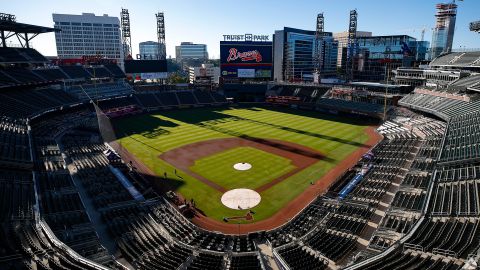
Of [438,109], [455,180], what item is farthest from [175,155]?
[438,109]

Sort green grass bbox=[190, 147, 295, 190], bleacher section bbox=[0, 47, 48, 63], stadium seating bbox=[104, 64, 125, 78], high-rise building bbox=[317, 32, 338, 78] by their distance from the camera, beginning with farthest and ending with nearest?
high-rise building bbox=[317, 32, 338, 78], stadium seating bbox=[104, 64, 125, 78], bleacher section bbox=[0, 47, 48, 63], green grass bbox=[190, 147, 295, 190]

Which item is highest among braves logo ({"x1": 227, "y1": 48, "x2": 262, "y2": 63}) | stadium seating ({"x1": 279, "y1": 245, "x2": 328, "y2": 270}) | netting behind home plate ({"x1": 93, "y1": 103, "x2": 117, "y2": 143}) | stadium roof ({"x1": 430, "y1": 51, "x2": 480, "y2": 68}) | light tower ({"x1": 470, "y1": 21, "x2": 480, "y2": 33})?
light tower ({"x1": 470, "y1": 21, "x2": 480, "y2": 33})

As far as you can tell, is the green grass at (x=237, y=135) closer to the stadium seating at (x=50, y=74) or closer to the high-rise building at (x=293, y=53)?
the stadium seating at (x=50, y=74)

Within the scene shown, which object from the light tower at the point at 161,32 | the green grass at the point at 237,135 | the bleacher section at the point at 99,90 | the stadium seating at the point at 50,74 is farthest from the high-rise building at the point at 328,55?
the stadium seating at the point at 50,74

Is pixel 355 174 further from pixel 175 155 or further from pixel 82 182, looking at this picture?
pixel 82 182

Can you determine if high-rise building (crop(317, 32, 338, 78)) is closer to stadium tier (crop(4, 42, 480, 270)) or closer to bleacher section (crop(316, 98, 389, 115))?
bleacher section (crop(316, 98, 389, 115))

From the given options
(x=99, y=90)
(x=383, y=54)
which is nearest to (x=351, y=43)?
(x=383, y=54)

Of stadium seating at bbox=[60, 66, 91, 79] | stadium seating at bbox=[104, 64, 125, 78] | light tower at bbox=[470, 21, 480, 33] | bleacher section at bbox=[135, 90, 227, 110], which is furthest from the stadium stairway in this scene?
stadium seating at bbox=[104, 64, 125, 78]

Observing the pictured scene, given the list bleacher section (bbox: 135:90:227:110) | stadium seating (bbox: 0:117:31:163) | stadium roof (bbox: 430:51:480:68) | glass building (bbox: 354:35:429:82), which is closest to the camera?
stadium seating (bbox: 0:117:31:163)
